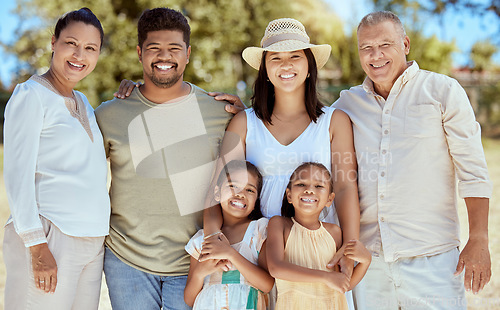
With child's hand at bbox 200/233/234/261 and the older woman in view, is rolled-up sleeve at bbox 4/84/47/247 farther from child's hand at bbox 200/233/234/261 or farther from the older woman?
child's hand at bbox 200/233/234/261

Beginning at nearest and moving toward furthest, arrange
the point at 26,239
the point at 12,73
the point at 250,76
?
1. the point at 26,239
2. the point at 12,73
3. the point at 250,76

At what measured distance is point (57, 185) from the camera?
250 centimetres

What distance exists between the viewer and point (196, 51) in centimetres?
1516

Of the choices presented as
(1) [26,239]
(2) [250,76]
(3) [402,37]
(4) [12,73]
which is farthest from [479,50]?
(1) [26,239]

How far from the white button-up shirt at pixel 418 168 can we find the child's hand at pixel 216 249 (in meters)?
0.86

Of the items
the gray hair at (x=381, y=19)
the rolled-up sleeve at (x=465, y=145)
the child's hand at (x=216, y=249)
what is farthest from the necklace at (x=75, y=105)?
the rolled-up sleeve at (x=465, y=145)

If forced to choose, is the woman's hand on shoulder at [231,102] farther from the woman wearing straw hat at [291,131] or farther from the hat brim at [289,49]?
the hat brim at [289,49]

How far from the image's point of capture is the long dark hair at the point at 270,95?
9.58 feet

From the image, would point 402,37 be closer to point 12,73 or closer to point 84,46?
point 84,46

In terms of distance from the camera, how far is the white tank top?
2.80 m

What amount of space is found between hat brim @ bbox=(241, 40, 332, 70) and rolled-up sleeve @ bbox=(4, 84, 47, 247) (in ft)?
4.38

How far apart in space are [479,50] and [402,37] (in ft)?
69.5

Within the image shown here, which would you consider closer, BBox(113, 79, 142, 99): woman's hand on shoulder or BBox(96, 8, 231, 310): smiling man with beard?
BBox(96, 8, 231, 310): smiling man with beard

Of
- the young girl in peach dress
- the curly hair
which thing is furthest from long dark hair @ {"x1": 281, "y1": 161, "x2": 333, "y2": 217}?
the curly hair
